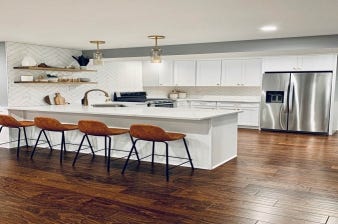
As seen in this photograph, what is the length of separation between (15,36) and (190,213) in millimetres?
3833

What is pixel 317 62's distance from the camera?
6.94 meters

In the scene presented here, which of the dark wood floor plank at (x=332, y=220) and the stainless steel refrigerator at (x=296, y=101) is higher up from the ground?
the stainless steel refrigerator at (x=296, y=101)

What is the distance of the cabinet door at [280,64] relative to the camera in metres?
7.16

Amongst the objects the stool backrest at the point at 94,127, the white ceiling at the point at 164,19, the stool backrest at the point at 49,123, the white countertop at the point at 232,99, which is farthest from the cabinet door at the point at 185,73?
the stool backrest at the point at 94,127

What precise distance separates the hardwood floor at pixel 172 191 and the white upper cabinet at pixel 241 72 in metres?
3.20

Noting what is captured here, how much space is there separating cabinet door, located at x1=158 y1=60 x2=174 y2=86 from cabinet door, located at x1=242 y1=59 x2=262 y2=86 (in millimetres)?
2020

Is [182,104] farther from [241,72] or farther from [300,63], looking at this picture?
[300,63]

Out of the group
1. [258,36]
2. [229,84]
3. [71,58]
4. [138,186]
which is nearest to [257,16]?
[258,36]

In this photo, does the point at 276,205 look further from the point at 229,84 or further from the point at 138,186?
the point at 229,84

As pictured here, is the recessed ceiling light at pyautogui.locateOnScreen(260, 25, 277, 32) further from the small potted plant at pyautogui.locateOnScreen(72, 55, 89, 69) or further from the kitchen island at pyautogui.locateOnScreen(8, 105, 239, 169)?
the small potted plant at pyautogui.locateOnScreen(72, 55, 89, 69)

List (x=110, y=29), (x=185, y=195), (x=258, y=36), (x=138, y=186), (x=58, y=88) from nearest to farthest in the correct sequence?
(x=185, y=195)
(x=138, y=186)
(x=110, y=29)
(x=258, y=36)
(x=58, y=88)

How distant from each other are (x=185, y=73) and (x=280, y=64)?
8.31 ft

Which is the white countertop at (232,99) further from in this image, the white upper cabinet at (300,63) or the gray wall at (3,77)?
the gray wall at (3,77)

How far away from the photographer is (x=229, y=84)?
26.7ft
